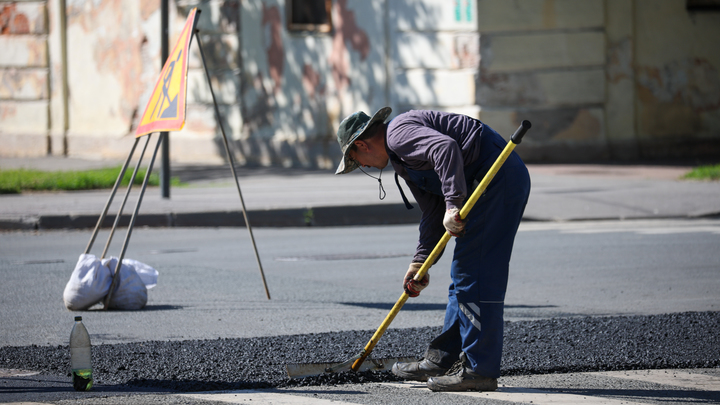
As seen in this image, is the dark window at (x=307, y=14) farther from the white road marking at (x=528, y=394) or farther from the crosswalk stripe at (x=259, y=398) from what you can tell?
the crosswalk stripe at (x=259, y=398)

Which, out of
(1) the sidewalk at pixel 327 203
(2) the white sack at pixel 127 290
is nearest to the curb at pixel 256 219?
(1) the sidewalk at pixel 327 203

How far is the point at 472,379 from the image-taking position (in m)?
4.41

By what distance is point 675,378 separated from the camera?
4.61 metres

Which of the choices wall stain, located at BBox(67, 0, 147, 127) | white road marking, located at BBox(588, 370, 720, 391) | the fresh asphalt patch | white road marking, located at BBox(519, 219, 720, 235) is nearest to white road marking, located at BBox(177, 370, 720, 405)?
white road marking, located at BBox(588, 370, 720, 391)

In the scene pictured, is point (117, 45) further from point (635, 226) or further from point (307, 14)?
point (635, 226)

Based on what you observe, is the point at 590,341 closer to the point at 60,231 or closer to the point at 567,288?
the point at 567,288

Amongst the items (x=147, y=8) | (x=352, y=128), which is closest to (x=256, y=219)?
(x=352, y=128)

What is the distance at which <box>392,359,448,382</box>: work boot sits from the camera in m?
4.63

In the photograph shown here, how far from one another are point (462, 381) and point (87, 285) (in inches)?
128

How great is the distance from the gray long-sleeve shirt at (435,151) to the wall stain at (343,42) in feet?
43.3

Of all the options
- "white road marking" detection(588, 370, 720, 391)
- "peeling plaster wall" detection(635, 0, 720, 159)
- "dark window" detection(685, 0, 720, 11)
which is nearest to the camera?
"white road marking" detection(588, 370, 720, 391)

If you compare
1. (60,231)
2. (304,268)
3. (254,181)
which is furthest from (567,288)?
(254,181)

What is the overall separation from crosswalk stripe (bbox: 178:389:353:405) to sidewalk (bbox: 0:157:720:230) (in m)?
7.38

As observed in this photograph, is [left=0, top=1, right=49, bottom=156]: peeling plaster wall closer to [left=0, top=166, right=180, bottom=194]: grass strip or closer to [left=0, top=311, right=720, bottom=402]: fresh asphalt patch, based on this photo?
[left=0, top=166, right=180, bottom=194]: grass strip
